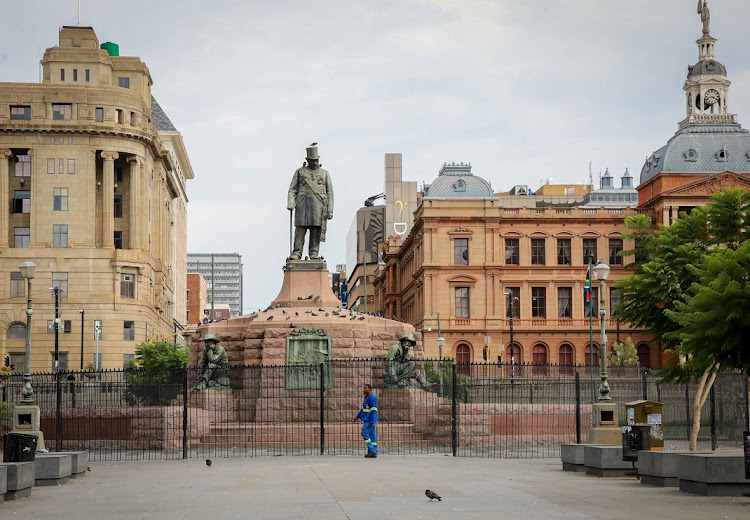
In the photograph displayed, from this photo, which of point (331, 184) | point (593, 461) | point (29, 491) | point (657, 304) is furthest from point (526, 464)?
point (331, 184)

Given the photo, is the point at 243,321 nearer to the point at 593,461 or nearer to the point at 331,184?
the point at 331,184

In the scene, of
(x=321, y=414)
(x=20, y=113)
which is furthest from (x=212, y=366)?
(x=20, y=113)

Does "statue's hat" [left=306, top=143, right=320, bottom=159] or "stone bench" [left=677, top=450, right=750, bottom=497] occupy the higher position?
"statue's hat" [left=306, top=143, right=320, bottom=159]

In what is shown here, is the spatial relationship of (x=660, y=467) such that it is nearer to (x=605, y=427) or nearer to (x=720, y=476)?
(x=720, y=476)

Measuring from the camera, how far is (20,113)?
8438 cm

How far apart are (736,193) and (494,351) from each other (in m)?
66.3

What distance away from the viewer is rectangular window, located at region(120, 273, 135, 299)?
8525 centimetres

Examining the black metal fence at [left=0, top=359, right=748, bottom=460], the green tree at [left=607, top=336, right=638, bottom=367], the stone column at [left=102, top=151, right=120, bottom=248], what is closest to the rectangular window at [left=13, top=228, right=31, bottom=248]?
the stone column at [left=102, top=151, right=120, bottom=248]

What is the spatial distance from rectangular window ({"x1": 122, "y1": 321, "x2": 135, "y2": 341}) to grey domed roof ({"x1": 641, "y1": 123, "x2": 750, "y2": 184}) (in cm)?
4278

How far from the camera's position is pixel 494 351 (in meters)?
92.0

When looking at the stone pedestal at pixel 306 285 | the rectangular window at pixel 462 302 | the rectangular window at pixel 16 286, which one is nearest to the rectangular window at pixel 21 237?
the rectangular window at pixel 16 286

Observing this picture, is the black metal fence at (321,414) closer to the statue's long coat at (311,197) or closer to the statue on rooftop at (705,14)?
the statue's long coat at (311,197)

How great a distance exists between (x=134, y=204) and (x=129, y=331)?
9.58 metres

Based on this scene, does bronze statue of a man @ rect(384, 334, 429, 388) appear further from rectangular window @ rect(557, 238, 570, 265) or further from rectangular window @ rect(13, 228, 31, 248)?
rectangular window @ rect(557, 238, 570, 265)
